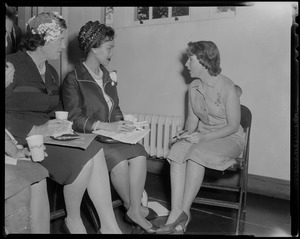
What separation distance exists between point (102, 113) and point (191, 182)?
68 cm

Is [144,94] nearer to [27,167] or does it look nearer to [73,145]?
[73,145]

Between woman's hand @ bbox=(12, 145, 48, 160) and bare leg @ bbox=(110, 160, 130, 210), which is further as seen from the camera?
bare leg @ bbox=(110, 160, 130, 210)

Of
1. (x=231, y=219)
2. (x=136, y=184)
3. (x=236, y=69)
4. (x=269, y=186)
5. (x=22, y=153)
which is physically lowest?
(x=231, y=219)

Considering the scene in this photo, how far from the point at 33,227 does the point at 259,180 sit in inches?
65.4

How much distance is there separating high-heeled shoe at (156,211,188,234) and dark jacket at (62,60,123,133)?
70cm

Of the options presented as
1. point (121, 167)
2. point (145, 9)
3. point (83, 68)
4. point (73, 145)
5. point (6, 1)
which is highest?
point (145, 9)

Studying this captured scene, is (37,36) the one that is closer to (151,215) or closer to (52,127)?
(52,127)

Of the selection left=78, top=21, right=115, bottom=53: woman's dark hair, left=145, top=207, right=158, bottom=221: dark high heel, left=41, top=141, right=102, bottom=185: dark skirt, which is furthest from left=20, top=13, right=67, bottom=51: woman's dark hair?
left=145, top=207, right=158, bottom=221: dark high heel

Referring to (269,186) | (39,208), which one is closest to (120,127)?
(39,208)

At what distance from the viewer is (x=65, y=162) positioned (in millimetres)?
1678

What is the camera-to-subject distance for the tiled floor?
201 centimetres

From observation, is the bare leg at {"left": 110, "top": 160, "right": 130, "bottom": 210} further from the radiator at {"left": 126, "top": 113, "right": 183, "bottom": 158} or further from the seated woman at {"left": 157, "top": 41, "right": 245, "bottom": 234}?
the radiator at {"left": 126, "top": 113, "right": 183, "bottom": 158}

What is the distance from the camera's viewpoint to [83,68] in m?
2.03
